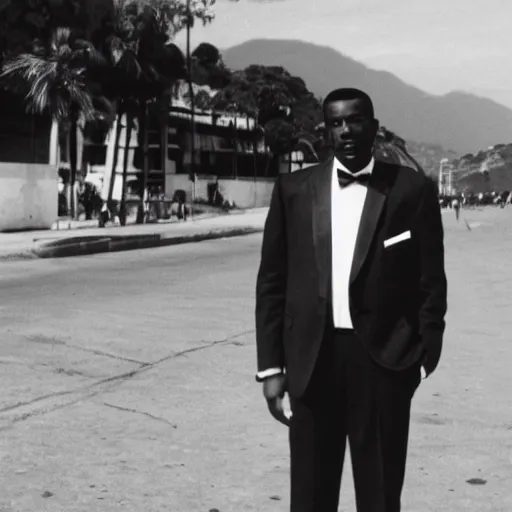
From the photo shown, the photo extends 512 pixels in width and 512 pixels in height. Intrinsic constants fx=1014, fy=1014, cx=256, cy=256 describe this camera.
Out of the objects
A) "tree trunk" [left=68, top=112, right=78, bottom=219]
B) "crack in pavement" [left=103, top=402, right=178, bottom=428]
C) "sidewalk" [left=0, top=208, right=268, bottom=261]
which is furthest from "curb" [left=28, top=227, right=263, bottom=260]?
"crack in pavement" [left=103, top=402, right=178, bottom=428]

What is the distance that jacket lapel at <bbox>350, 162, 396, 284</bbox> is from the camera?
313 cm

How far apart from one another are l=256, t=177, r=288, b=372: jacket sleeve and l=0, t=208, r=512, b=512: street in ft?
5.77

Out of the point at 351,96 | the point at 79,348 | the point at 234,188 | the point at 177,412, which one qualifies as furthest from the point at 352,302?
the point at 234,188

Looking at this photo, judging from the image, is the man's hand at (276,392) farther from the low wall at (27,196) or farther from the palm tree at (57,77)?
the palm tree at (57,77)

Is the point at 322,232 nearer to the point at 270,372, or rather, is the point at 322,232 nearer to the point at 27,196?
the point at 270,372

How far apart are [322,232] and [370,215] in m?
0.16

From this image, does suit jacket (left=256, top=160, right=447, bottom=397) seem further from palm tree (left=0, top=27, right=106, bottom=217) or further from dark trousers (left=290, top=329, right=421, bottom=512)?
palm tree (left=0, top=27, right=106, bottom=217)

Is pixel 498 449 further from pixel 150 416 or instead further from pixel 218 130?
pixel 218 130

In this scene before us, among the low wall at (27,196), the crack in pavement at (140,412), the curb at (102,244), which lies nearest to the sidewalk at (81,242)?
the curb at (102,244)

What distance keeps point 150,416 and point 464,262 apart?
15369mm

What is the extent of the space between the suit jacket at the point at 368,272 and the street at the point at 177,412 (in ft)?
6.09

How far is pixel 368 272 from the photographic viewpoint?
3158 mm

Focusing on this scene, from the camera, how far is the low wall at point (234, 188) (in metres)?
→ 56.0

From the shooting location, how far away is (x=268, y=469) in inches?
218
